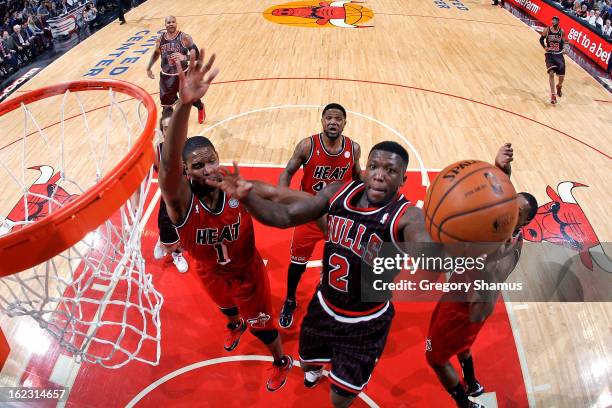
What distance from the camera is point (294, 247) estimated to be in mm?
3889

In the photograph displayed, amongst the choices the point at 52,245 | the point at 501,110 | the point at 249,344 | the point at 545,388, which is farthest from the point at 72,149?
the point at 501,110

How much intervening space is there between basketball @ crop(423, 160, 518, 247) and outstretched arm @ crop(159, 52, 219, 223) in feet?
4.28

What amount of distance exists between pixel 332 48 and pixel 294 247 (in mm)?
8511

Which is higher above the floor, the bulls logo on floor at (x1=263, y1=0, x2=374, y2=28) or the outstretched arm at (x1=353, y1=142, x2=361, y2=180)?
the outstretched arm at (x1=353, y1=142, x2=361, y2=180)

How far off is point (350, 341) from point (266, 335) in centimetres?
79

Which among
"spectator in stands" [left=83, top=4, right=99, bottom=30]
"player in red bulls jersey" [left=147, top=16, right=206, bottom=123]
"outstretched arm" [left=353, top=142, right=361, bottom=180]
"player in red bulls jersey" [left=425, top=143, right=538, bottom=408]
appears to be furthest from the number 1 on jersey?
"spectator in stands" [left=83, top=4, right=99, bottom=30]

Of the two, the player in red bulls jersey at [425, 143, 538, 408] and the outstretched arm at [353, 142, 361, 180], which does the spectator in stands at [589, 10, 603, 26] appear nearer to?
the outstretched arm at [353, 142, 361, 180]

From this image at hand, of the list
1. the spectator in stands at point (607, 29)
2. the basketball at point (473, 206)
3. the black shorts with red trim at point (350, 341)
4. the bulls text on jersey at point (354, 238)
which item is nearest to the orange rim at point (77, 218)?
the bulls text on jersey at point (354, 238)

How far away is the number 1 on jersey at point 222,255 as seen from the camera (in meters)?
2.91

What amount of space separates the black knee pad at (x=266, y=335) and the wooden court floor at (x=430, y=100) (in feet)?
6.96

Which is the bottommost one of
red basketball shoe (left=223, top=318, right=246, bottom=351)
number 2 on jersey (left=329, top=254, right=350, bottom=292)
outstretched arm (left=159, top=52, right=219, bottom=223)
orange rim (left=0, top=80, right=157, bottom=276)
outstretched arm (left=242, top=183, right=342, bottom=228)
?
red basketball shoe (left=223, top=318, right=246, bottom=351)

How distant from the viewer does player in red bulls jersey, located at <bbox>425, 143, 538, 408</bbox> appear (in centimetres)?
264

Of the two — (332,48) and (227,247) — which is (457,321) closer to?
(227,247)

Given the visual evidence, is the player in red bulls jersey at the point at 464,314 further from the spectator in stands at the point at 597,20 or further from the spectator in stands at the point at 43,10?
the spectator in stands at the point at 43,10
